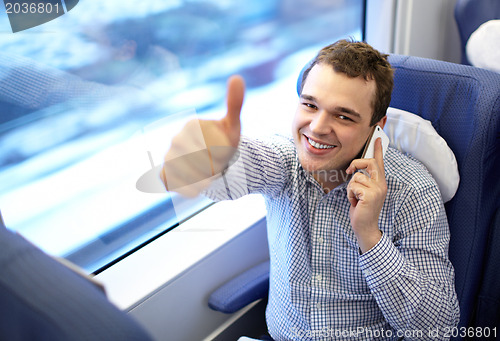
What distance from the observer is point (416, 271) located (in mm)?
1127

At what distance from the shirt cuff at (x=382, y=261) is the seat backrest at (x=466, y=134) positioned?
0.27m

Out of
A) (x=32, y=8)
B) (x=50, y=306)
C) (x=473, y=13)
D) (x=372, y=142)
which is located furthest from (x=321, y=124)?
(x=473, y=13)

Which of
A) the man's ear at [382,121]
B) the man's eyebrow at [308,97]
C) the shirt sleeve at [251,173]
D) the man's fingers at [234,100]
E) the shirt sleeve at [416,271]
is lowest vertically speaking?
the shirt sleeve at [416,271]

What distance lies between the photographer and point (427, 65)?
124 centimetres

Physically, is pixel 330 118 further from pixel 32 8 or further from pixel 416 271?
pixel 32 8

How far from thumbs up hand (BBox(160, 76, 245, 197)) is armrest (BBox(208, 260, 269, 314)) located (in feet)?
1.49

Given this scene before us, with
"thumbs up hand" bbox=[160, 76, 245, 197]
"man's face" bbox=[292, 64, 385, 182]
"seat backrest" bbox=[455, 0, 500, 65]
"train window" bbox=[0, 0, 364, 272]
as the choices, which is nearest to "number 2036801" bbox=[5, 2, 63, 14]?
"train window" bbox=[0, 0, 364, 272]

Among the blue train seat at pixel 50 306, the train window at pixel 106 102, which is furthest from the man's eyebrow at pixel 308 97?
the blue train seat at pixel 50 306

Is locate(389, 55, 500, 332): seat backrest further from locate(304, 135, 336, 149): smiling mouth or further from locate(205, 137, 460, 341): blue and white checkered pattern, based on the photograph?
locate(304, 135, 336, 149): smiling mouth

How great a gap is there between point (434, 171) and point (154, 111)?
78 cm

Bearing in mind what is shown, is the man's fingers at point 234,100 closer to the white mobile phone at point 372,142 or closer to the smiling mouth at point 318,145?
the smiling mouth at point 318,145

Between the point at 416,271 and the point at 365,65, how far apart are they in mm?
531

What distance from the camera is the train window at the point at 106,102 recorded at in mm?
975

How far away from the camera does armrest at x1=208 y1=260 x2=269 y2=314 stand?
133cm
